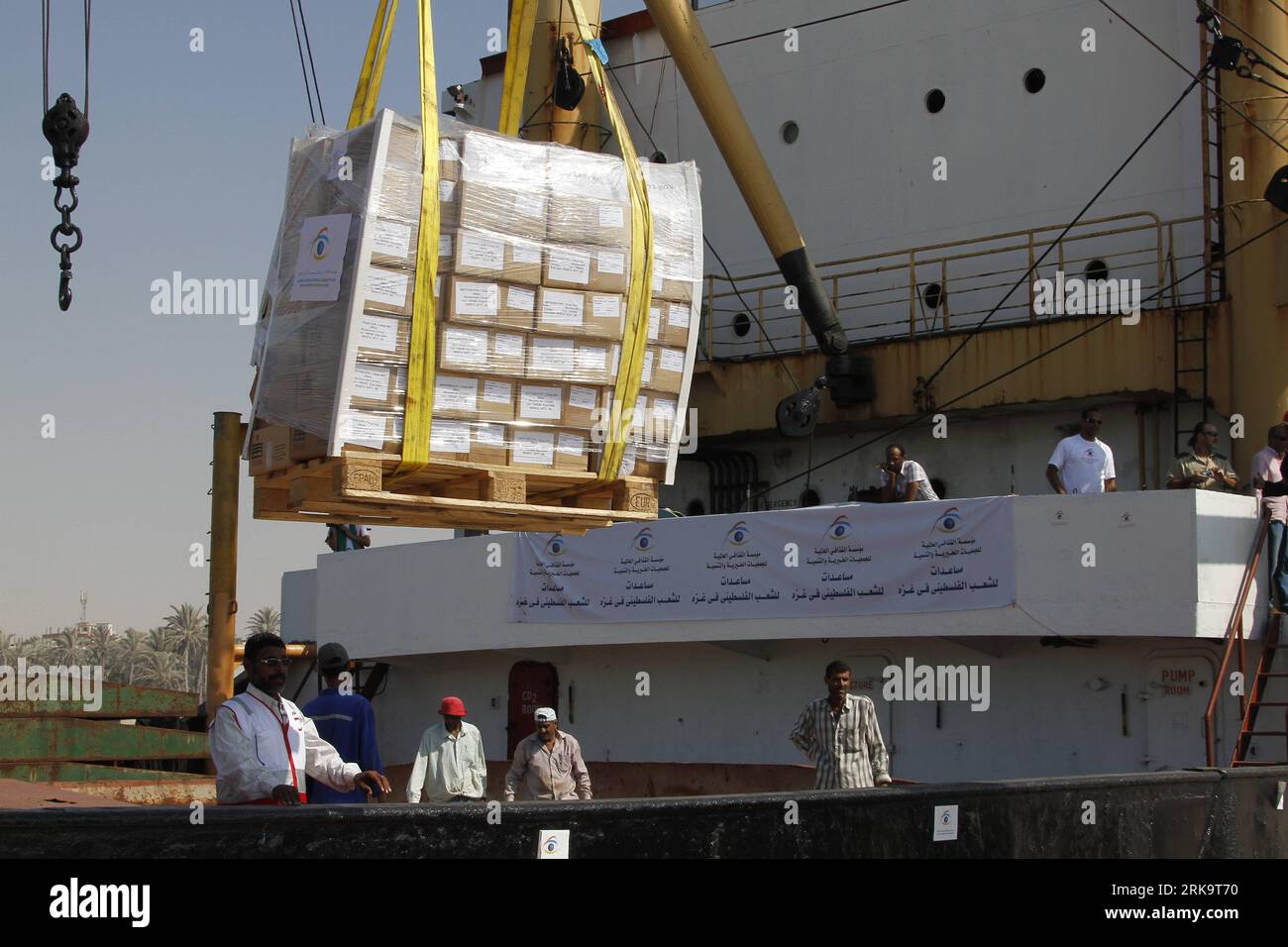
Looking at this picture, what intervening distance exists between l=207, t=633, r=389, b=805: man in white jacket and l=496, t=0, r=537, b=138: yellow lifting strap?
4.21 m

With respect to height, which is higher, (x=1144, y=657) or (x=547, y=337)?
(x=547, y=337)

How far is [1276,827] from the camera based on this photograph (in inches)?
416

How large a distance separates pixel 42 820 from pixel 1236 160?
14.9 m

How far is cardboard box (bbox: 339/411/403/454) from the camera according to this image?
29.3 ft

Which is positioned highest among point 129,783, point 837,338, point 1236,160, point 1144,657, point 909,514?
point 1236,160

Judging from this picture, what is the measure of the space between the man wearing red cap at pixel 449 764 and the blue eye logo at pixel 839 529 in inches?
212

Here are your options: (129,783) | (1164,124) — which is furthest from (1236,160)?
(129,783)

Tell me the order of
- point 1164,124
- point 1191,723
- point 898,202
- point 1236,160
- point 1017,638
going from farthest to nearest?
point 898,202 < point 1164,124 < point 1236,160 < point 1017,638 < point 1191,723

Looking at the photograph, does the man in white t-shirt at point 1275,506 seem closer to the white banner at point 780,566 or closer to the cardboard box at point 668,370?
the white banner at point 780,566

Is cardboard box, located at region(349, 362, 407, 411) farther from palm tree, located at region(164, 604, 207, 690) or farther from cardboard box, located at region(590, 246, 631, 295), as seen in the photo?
palm tree, located at region(164, 604, 207, 690)

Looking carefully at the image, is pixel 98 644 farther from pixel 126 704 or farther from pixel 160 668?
pixel 126 704

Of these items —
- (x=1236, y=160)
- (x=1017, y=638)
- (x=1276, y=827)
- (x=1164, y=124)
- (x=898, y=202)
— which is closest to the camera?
Answer: (x=1276, y=827)

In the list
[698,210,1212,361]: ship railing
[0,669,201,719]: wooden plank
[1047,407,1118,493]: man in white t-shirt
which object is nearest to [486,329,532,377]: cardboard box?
[1047,407,1118,493]: man in white t-shirt

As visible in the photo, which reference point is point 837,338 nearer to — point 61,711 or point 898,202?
point 898,202
